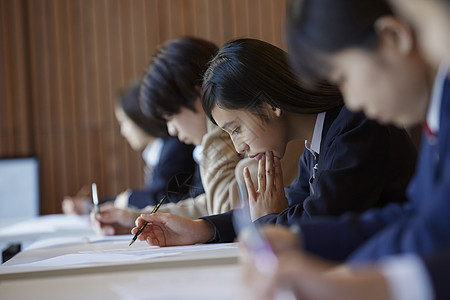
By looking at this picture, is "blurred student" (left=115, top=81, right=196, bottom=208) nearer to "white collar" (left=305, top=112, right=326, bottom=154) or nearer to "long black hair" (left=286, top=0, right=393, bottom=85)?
"white collar" (left=305, top=112, right=326, bottom=154)

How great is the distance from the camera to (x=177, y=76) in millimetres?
2369

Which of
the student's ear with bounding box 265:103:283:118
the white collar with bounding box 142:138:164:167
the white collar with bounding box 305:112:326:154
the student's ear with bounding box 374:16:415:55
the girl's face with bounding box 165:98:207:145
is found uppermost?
the student's ear with bounding box 374:16:415:55

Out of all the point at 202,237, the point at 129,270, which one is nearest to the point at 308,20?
the point at 129,270

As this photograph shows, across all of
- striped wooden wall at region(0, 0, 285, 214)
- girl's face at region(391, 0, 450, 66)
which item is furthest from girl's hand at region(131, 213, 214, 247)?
striped wooden wall at region(0, 0, 285, 214)

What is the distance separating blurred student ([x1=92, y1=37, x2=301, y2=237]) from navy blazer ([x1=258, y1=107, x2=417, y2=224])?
722 millimetres

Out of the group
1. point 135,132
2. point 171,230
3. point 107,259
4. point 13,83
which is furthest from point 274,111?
point 13,83

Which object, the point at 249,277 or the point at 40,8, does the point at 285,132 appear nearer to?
the point at 249,277

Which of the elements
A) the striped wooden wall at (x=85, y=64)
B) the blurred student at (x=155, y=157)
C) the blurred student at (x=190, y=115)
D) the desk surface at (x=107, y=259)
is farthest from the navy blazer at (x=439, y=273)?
the striped wooden wall at (x=85, y=64)

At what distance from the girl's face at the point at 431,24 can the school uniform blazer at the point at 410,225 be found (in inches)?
2.8

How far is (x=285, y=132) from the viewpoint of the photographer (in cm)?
178

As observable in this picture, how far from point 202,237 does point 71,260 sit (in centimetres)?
44

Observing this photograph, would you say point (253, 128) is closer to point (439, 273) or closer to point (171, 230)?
point (171, 230)

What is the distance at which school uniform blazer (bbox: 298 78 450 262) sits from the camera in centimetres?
77

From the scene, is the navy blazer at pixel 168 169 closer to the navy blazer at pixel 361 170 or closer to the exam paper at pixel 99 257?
the exam paper at pixel 99 257
